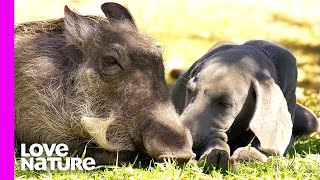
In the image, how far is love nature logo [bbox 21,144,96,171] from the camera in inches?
210

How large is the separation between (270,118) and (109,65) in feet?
4.29

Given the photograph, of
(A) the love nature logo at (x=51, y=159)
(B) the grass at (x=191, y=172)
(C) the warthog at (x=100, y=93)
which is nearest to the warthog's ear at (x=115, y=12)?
(C) the warthog at (x=100, y=93)

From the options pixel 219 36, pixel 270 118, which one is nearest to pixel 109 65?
pixel 270 118

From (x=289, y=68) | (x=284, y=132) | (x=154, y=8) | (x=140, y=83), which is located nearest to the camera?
(x=140, y=83)

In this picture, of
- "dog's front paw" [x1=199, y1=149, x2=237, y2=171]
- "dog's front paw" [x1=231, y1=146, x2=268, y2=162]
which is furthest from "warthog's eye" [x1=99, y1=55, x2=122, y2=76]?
"dog's front paw" [x1=231, y1=146, x2=268, y2=162]

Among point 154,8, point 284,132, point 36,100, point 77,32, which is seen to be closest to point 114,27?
point 77,32

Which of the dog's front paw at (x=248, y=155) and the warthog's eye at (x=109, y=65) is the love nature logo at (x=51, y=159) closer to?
the warthog's eye at (x=109, y=65)

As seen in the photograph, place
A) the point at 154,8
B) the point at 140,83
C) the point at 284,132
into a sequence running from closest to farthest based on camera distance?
the point at 140,83 → the point at 284,132 → the point at 154,8

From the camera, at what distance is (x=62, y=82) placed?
18.5 ft

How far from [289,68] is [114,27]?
1.61 meters

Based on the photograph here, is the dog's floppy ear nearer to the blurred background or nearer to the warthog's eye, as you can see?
the warthog's eye

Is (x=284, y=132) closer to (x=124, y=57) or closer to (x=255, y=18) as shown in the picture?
(x=124, y=57)

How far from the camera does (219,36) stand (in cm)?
1317

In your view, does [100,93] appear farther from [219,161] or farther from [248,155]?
[248,155]
